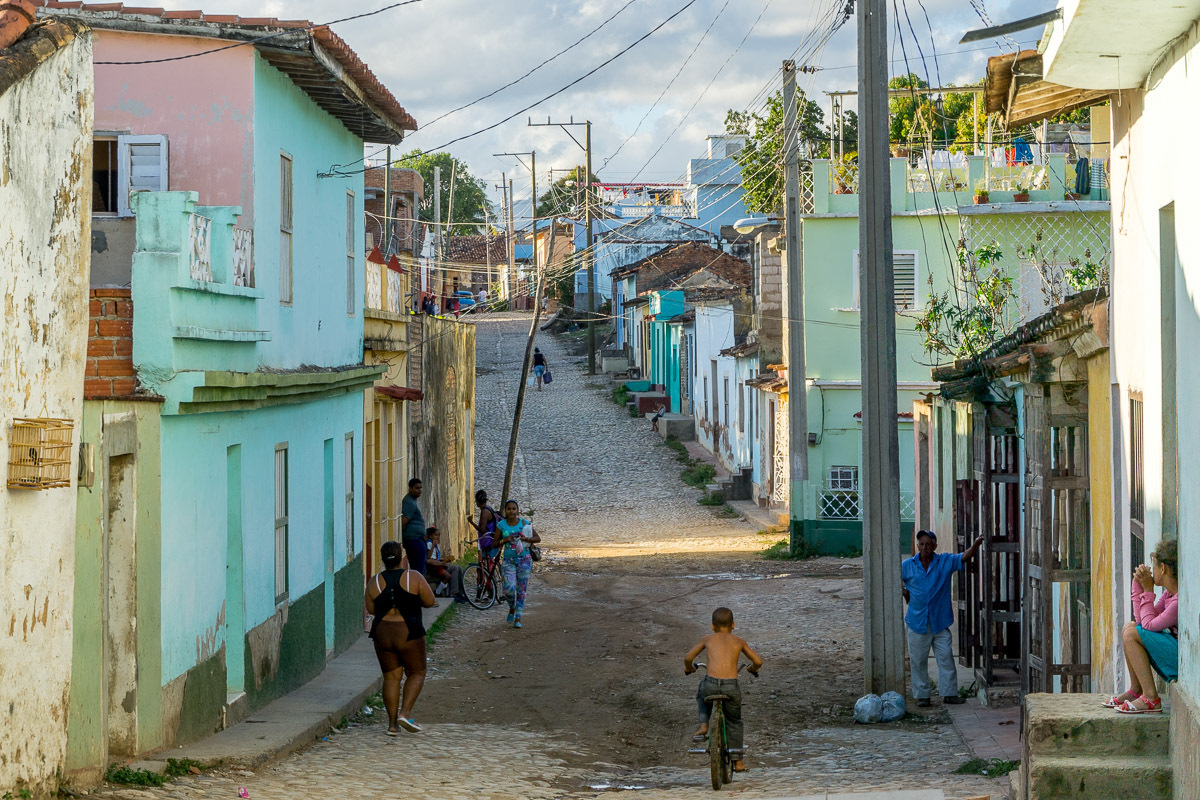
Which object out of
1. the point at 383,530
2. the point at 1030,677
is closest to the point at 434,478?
the point at 383,530

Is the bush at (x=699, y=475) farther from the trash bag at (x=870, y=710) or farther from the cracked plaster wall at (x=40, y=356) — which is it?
the cracked plaster wall at (x=40, y=356)

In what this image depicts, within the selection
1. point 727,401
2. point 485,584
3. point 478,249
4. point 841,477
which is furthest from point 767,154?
point 478,249

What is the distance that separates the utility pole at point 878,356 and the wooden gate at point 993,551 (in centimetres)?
89

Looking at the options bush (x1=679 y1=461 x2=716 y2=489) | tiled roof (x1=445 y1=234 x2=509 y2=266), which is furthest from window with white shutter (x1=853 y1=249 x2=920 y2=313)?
tiled roof (x1=445 y1=234 x2=509 y2=266)

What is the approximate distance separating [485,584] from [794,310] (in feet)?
26.7

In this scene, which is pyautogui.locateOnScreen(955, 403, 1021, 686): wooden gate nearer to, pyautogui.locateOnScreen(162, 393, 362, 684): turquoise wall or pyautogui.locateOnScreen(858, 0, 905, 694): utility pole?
pyautogui.locateOnScreen(858, 0, 905, 694): utility pole

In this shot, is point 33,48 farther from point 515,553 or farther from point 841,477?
point 841,477

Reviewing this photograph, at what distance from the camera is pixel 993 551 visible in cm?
1168

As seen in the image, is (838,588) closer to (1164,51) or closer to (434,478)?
(434,478)

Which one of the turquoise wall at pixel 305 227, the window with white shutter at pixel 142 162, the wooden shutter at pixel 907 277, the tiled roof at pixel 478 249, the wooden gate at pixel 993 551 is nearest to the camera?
the window with white shutter at pixel 142 162

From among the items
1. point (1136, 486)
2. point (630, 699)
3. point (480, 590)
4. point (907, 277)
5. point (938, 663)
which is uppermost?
point (907, 277)

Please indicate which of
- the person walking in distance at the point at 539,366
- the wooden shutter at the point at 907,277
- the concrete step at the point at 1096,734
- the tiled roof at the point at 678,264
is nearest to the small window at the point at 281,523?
the concrete step at the point at 1096,734

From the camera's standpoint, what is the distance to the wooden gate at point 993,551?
1168 centimetres

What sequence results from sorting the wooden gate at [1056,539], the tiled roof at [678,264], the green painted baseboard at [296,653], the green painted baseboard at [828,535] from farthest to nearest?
the tiled roof at [678,264] → the green painted baseboard at [828,535] → the green painted baseboard at [296,653] → the wooden gate at [1056,539]
